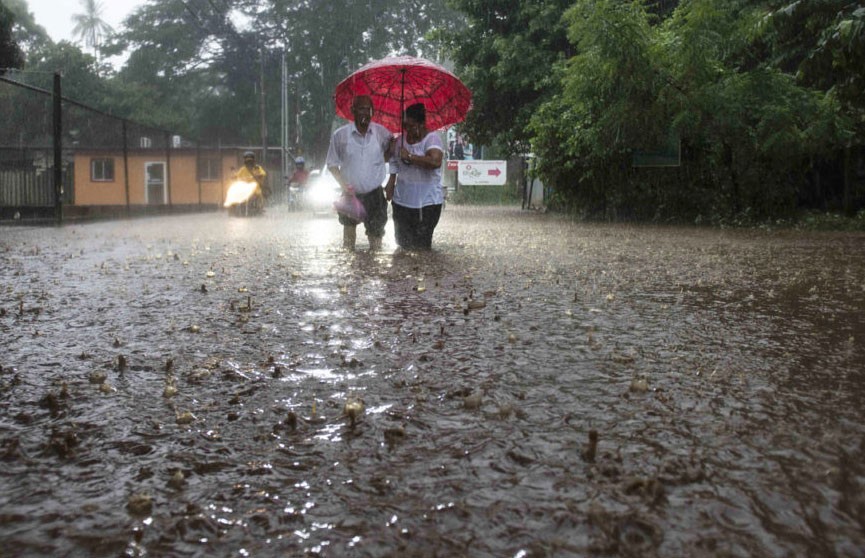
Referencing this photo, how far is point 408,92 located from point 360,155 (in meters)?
1.13

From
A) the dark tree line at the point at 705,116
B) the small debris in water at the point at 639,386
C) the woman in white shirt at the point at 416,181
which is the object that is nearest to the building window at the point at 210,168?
the dark tree line at the point at 705,116

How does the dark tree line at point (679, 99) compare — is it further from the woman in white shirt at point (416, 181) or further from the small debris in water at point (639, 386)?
the small debris in water at point (639, 386)

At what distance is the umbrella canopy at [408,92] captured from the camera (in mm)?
9320

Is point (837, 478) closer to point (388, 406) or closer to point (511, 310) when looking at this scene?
point (388, 406)

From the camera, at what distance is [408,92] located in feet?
31.7

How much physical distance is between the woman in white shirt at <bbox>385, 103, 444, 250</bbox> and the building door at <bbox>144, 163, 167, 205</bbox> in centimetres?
2291

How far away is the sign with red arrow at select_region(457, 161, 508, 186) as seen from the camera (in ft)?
97.7

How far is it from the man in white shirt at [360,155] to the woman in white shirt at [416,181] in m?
0.18

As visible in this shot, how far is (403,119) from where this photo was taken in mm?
9148

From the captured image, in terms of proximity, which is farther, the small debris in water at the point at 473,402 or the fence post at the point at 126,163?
the fence post at the point at 126,163

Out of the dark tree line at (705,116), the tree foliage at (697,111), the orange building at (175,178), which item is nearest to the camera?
the dark tree line at (705,116)

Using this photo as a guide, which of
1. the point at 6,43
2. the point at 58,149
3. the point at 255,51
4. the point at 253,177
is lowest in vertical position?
the point at 253,177

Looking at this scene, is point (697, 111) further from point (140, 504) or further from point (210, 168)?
point (210, 168)

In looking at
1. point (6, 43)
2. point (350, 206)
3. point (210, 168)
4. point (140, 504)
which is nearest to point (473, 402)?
point (140, 504)
